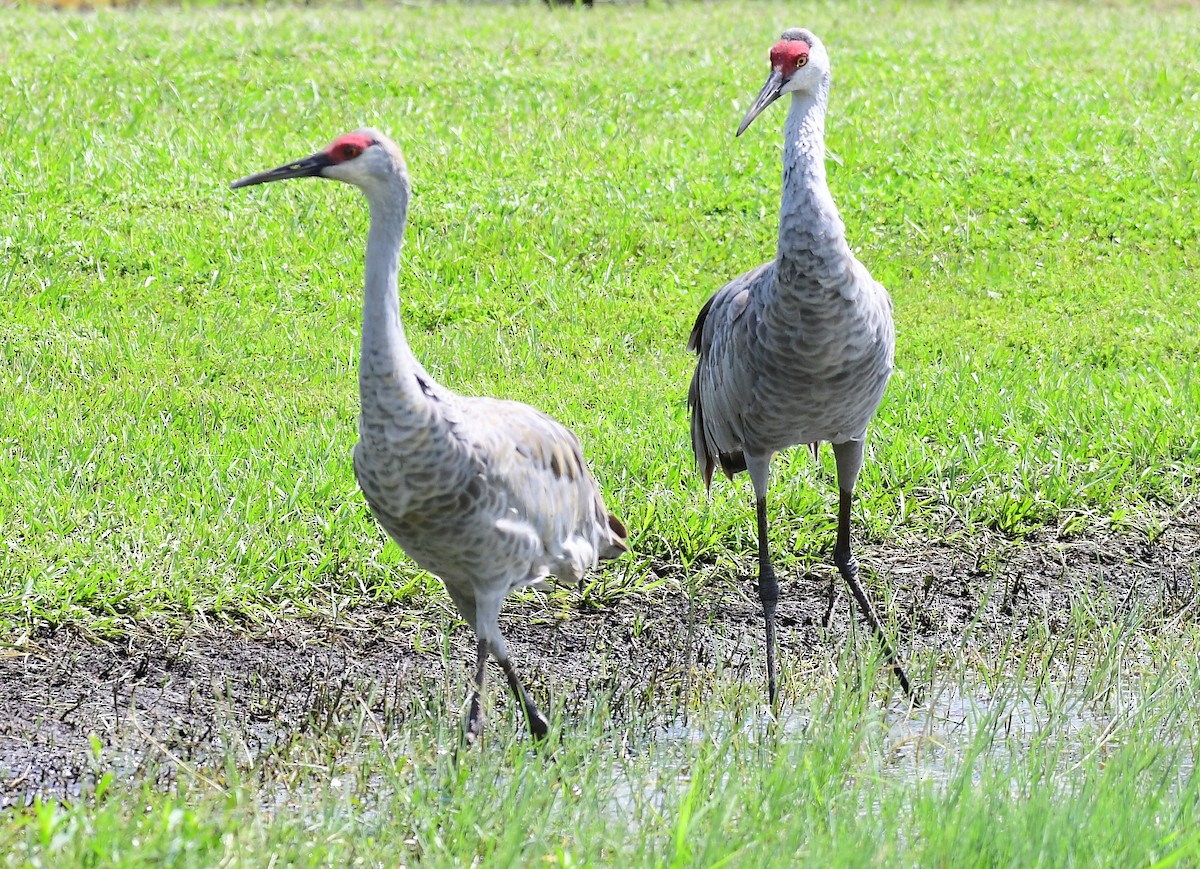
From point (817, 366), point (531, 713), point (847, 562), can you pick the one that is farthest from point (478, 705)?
point (847, 562)

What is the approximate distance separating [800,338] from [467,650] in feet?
4.45

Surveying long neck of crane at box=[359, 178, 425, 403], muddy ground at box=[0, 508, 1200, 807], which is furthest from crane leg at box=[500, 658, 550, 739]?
long neck of crane at box=[359, 178, 425, 403]

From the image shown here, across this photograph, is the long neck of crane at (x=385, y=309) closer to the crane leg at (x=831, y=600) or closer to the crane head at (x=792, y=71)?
the crane head at (x=792, y=71)

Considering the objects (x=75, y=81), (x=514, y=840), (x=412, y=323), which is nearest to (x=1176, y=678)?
(x=514, y=840)

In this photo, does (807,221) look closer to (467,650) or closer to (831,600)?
(831,600)

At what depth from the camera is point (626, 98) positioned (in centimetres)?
973

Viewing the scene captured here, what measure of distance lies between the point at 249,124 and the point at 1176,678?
626 cm

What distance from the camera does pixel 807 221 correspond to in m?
4.07

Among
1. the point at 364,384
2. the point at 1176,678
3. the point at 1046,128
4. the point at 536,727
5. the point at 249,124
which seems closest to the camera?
the point at 364,384

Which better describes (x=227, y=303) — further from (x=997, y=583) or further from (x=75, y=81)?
(x=997, y=583)

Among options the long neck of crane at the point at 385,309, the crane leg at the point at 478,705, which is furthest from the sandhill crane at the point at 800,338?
the long neck of crane at the point at 385,309

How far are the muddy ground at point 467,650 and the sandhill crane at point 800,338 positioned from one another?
0.93 ft

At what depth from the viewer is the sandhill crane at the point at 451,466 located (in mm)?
3387

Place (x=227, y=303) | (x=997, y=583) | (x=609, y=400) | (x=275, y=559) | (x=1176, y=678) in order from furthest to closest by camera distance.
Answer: (x=227, y=303) → (x=609, y=400) → (x=997, y=583) → (x=275, y=559) → (x=1176, y=678)
